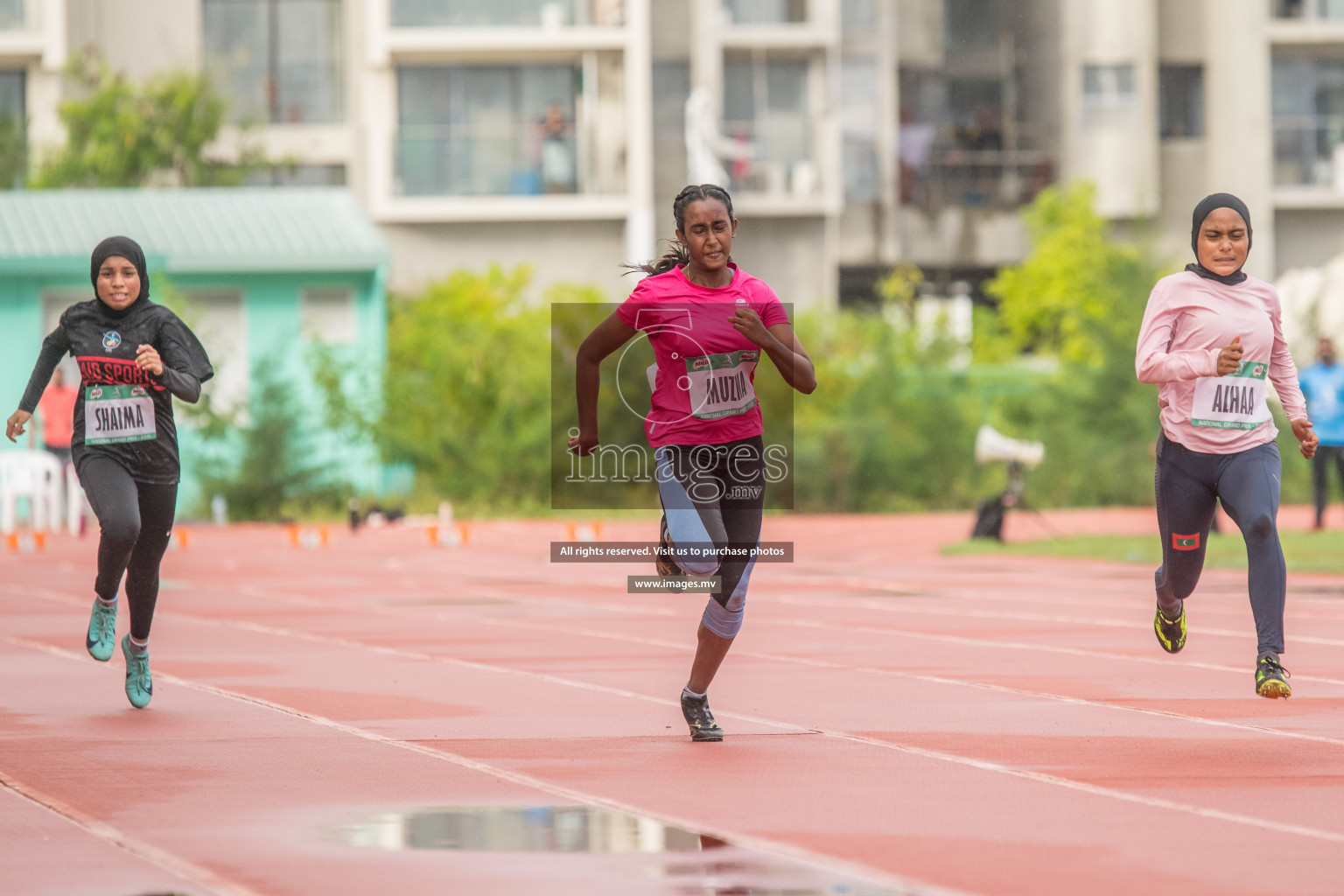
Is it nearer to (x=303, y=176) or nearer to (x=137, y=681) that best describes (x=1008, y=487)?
(x=137, y=681)

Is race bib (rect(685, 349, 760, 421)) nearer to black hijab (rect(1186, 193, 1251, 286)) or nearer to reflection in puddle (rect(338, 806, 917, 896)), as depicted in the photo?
reflection in puddle (rect(338, 806, 917, 896))

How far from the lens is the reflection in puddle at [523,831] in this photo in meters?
A: 5.61

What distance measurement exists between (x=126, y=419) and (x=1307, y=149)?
40.1 metres

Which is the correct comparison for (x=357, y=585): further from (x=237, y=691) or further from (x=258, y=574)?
(x=237, y=691)

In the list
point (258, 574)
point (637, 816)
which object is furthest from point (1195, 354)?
point (258, 574)

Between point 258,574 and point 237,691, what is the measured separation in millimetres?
8757

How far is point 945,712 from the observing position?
8.59 metres

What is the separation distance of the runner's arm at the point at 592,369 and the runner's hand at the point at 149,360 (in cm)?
186

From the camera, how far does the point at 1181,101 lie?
46250 mm

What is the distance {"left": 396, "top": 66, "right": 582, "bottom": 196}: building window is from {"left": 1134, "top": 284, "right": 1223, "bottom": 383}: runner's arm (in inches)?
1321

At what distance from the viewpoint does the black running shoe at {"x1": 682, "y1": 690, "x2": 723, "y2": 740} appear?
7.75m

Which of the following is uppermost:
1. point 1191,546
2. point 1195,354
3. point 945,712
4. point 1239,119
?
point 1239,119

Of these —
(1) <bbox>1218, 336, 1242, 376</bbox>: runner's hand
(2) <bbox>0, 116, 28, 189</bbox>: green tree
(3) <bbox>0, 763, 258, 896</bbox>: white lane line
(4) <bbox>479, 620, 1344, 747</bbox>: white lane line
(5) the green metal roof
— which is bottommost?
(4) <bbox>479, 620, 1344, 747</bbox>: white lane line

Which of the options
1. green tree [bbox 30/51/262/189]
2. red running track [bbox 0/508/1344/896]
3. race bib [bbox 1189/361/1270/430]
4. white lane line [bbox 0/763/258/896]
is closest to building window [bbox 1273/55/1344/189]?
green tree [bbox 30/51/262/189]
